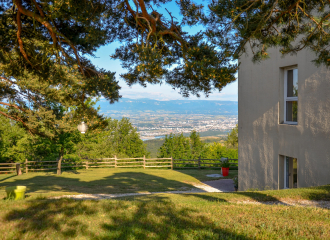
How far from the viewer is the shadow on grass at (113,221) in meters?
3.13

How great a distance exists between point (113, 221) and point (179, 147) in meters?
25.4

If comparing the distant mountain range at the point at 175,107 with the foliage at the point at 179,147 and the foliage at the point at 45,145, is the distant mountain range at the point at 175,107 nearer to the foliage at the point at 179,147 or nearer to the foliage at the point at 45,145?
the foliage at the point at 179,147

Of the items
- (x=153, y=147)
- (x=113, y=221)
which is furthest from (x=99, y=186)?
(x=153, y=147)

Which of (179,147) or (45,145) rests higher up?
(45,145)

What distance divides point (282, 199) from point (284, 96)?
→ 3774 mm

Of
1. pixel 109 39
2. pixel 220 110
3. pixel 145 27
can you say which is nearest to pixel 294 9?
pixel 145 27

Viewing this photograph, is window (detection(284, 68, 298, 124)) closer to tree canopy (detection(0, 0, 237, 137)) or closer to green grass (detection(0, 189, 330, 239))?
tree canopy (detection(0, 0, 237, 137))

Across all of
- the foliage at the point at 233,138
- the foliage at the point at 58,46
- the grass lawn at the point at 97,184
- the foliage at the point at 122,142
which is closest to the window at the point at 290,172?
the grass lawn at the point at 97,184

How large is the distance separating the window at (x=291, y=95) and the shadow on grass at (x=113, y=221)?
5.21 m

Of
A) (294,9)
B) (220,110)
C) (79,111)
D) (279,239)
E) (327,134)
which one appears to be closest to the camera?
(279,239)

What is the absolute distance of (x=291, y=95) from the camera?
25.9ft

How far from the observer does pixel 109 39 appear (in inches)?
284

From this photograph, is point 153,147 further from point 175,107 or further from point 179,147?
point 175,107

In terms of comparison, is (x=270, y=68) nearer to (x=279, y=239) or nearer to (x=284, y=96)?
(x=284, y=96)
